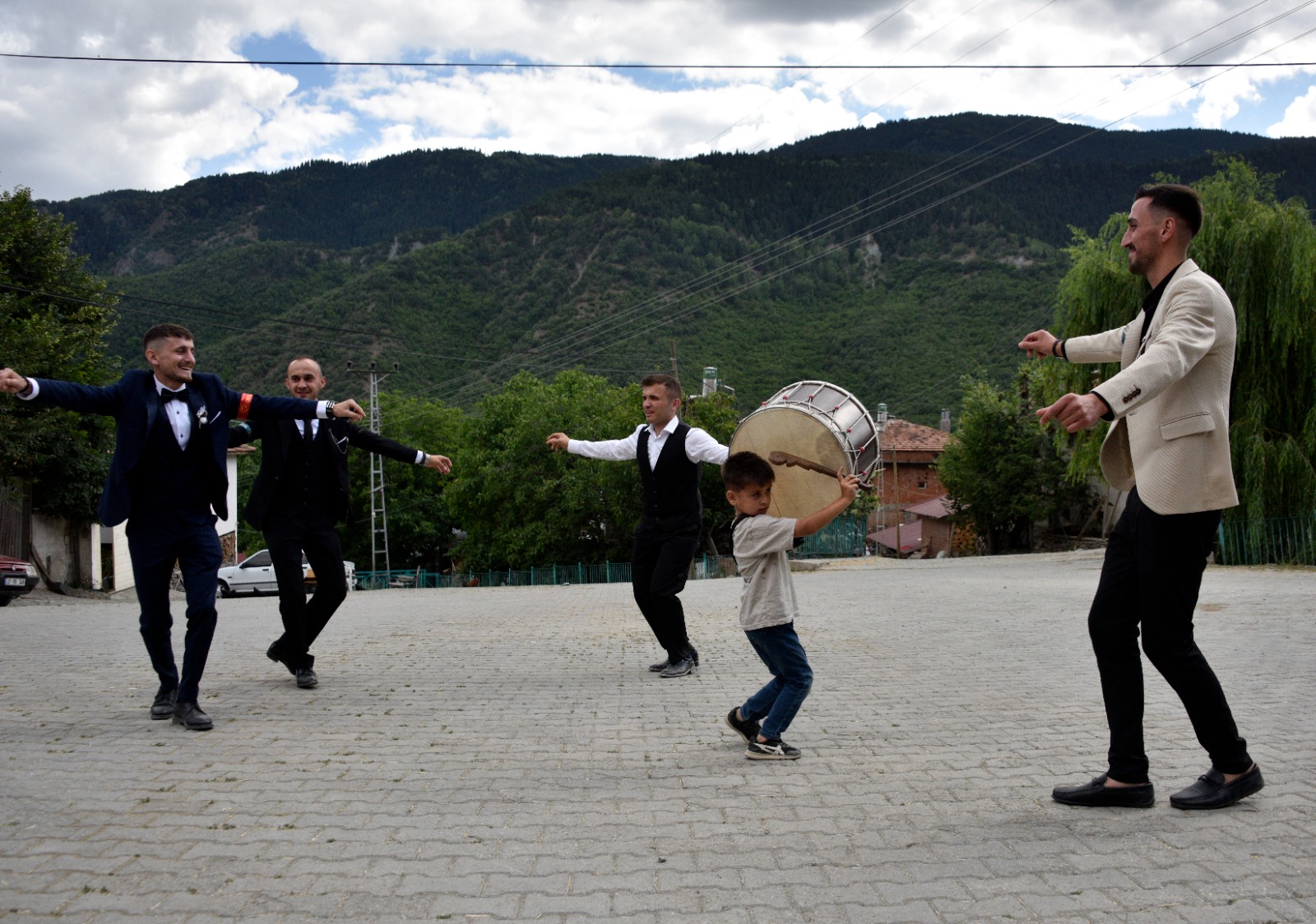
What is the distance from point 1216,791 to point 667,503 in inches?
168

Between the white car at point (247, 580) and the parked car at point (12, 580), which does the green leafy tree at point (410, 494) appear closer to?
the white car at point (247, 580)

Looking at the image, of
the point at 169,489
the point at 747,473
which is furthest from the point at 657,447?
the point at 169,489

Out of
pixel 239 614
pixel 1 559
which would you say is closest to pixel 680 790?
pixel 239 614

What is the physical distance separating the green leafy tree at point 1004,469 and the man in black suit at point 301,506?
129 ft

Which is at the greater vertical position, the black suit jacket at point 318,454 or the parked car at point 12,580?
the black suit jacket at point 318,454

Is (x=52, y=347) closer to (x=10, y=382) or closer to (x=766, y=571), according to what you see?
(x=10, y=382)

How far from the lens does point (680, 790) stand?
14.4 ft

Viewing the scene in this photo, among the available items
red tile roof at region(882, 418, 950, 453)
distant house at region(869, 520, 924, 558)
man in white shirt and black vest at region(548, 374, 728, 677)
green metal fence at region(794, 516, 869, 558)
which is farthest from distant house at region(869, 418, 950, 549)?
man in white shirt and black vest at region(548, 374, 728, 677)

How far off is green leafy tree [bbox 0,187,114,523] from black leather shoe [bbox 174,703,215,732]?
20885mm

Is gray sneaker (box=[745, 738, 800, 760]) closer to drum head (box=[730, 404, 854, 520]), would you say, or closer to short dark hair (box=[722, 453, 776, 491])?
short dark hair (box=[722, 453, 776, 491])

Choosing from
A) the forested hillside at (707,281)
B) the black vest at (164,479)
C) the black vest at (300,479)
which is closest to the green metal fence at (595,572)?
the forested hillside at (707,281)

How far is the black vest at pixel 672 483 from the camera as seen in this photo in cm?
757

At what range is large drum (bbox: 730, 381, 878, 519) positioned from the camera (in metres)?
10.6

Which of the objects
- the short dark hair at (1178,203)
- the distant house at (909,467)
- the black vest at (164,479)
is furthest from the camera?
the distant house at (909,467)
